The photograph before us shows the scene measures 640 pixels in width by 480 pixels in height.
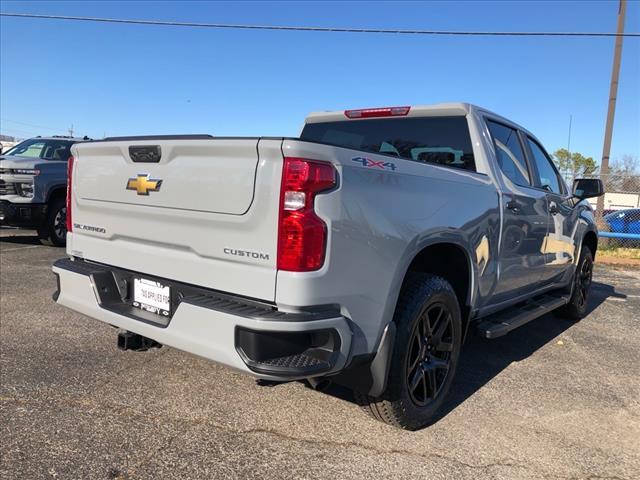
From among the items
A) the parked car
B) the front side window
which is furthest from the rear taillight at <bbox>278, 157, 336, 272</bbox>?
the parked car

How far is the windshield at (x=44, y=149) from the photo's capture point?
9664 millimetres

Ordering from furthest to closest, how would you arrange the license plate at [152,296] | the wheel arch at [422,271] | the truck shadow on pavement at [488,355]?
the truck shadow on pavement at [488,355] < the license plate at [152,296] < the wheel arch at [422,271]

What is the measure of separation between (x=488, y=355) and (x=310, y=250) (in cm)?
300

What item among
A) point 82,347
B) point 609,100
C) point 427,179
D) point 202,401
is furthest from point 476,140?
point 609,100

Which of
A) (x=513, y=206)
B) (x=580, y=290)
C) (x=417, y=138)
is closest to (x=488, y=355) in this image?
(x=513, y=206)

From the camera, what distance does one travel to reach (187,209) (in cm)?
263

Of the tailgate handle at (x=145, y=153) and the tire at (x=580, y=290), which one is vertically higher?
the tailgate handle at (x=145, y=153)

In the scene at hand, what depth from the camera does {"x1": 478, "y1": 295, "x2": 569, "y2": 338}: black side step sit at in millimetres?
3689

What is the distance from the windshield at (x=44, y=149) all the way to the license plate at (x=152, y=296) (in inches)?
303

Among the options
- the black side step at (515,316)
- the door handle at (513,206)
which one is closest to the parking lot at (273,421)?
the black side step at (515,316)

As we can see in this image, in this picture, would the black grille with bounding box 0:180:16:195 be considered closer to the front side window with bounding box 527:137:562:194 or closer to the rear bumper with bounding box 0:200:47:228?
the rear bumper with bounding box 0:200:47:228

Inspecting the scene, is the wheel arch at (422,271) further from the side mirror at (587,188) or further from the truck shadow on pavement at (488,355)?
the side mirror at (587,188)

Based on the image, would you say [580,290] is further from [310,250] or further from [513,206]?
[310,250]

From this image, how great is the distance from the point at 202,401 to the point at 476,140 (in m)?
2.65
